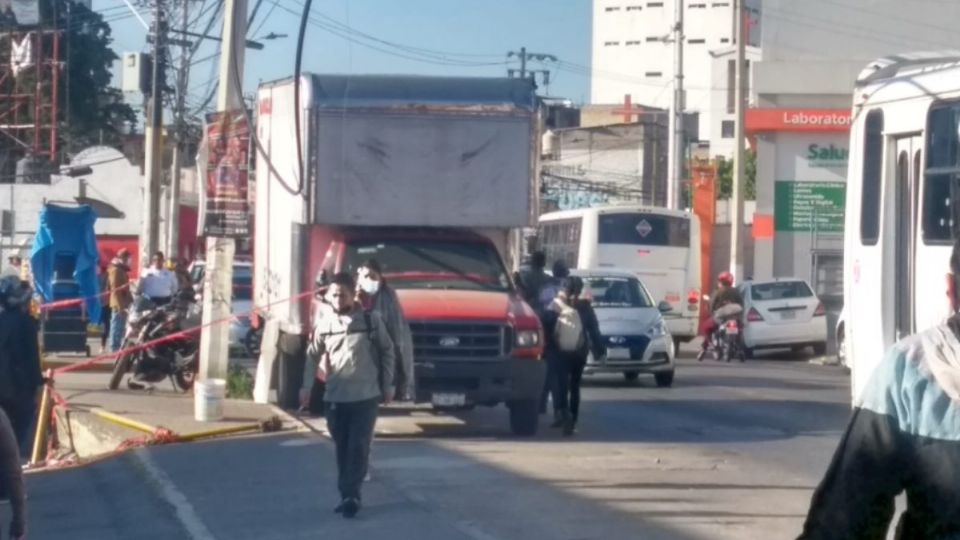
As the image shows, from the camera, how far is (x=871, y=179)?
1520 cm

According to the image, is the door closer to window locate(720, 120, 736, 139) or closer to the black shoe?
the black shoe

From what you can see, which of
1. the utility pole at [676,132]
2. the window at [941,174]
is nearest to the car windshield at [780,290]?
the utility pole at [676,132]

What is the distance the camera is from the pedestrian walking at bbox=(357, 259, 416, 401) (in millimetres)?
11906

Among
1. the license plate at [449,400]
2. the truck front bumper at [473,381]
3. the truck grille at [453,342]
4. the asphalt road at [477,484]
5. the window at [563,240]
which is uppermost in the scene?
the window at [563,240]

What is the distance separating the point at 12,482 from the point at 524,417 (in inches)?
396

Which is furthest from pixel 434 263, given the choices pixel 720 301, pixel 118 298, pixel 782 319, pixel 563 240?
pixel 563 240

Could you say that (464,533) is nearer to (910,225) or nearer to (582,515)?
(582,515)

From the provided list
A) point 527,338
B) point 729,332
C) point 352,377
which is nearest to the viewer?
point 352,377

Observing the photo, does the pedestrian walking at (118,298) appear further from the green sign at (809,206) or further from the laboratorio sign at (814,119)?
the laboratorio sign at (814,119)

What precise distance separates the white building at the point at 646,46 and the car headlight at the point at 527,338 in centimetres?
11262

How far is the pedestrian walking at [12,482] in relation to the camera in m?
6.56

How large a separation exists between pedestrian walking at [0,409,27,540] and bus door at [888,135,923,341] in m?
9.20

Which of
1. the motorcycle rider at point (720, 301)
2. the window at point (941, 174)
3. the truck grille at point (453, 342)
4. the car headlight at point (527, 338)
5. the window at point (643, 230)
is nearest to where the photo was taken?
the window at point (941, 174)

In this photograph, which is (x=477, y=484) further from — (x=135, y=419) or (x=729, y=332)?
(x=729, y=332)
